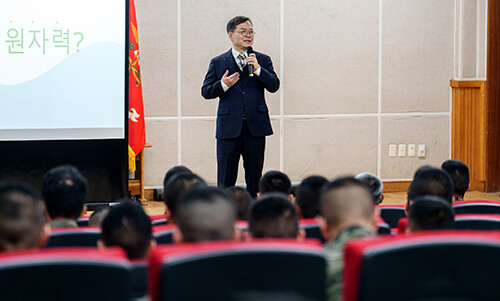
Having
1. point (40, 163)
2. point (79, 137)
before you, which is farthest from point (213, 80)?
point (40, 163)

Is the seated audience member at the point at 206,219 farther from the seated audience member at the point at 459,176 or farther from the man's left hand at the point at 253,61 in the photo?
the man's left hand at the point at 253,61

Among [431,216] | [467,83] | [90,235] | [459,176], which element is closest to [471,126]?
[467,83]

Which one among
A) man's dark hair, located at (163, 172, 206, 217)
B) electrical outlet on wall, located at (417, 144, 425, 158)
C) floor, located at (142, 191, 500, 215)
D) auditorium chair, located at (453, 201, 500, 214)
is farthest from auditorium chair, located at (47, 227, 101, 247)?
electrical outlet on wall, located at (417, 144, 425, 158)

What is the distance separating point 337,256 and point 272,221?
0.96 feet

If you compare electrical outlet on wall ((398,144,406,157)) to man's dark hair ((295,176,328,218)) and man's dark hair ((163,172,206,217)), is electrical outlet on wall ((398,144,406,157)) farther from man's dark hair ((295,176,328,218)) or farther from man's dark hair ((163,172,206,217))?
man's dark hair ((163,172,206,217))

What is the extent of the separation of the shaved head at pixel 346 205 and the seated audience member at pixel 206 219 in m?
0.36

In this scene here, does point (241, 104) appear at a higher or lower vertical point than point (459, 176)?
higher

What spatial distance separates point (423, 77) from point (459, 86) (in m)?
0.38

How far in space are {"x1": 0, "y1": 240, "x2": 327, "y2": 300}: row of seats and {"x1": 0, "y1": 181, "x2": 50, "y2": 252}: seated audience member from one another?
0.26 metres

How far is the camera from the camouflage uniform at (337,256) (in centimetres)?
188

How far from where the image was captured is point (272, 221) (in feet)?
7.13

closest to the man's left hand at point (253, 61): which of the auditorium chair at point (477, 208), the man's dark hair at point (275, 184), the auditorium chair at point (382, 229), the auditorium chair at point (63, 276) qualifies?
the man's dark hair at point (275, 184)

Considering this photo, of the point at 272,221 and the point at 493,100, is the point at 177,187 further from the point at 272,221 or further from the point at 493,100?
the point at 493,100

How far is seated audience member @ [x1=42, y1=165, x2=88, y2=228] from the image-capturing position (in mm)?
2781
